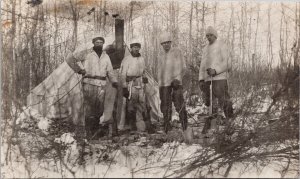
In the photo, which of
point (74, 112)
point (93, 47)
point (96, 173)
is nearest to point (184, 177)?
point (96, 173)

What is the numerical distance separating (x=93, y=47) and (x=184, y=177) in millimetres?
1666

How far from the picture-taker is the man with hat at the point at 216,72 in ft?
15.7

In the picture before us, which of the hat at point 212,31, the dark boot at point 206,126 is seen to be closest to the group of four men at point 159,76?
the hat at point 212,31

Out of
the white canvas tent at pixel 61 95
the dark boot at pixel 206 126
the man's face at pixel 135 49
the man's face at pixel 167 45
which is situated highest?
the man's face at pixel 167 45

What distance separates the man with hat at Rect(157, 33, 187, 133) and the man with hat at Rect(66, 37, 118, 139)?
0.54 metres

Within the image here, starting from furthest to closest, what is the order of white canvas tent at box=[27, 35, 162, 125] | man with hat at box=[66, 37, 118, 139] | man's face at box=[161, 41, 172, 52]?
1. man's face at box=[161, 41, 172, 52]
2. man with hat at box=[66, 37, 118, 139]
3. white canvas tent at box=[27, 35, 162, 125]

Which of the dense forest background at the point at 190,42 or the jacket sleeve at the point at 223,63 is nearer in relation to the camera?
the dense forest background at the point at 190,42

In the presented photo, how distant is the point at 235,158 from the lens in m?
4.66

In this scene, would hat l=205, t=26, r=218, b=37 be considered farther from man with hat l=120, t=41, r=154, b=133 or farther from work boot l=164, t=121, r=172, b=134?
work boot l=164, t=121, r=172, b=134

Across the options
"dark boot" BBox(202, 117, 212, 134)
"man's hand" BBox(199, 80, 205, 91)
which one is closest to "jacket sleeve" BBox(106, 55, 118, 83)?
"man's hand" BBox(199, 80, 205, 91)

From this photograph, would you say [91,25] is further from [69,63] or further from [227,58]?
[227,58]

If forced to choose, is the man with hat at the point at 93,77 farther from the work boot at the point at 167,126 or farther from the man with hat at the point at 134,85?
the work boot at the point at 167,126

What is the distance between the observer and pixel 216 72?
4859 mm

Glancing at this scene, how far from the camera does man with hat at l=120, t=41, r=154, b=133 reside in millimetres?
4746
